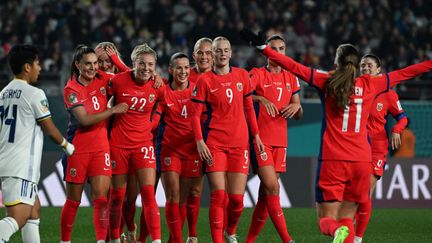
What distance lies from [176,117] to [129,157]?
0.86m

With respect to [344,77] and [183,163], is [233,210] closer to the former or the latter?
[183,163]

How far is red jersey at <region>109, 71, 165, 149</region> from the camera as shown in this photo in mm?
10667

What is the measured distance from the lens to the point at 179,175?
437 inches

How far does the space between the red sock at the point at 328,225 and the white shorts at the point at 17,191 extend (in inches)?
108

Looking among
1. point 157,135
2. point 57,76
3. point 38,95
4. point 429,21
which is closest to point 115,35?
point 57,76

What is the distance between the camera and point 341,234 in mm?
8695

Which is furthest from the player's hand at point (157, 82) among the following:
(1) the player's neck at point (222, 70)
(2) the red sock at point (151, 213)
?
(2) the red sock at point (151, 213)

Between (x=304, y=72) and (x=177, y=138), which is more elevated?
(x=304, y=72)

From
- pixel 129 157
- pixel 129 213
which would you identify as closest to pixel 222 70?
pixel 129 157

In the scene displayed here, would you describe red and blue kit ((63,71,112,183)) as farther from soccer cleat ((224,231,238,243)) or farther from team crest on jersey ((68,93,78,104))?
soccer cleat ((224,231,238,243))

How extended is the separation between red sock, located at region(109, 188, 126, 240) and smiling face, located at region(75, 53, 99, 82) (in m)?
1.33

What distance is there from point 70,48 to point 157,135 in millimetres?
12518

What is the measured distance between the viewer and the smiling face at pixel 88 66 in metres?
10.5

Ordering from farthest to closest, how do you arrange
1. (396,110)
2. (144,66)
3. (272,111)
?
1. (396,110)
2. (272,111)
3. (144,66)
